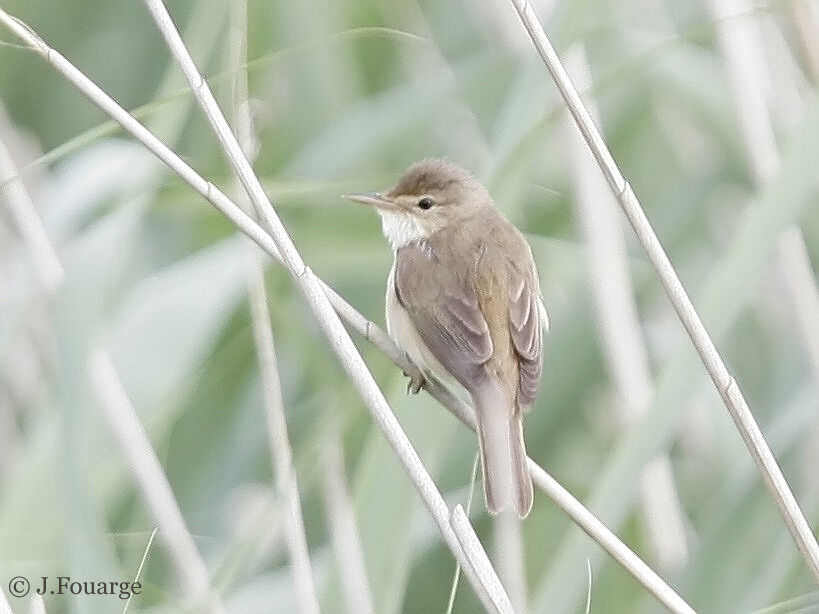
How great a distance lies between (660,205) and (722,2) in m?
0.65

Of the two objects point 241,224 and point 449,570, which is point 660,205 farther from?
point 241,224

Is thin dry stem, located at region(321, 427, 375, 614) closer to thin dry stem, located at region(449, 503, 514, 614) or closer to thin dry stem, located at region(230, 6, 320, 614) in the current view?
thin dry stem, located at region(230, 6, 320, 614)

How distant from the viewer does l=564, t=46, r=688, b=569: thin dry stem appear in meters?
3.22

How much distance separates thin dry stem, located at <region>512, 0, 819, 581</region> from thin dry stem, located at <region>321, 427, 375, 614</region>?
0.66 metres

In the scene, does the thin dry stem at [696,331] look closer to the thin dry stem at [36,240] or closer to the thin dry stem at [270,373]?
the thin dry stem at [270,373]

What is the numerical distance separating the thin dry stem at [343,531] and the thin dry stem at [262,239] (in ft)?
1.11

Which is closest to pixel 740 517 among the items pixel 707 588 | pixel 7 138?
pixel 707 588

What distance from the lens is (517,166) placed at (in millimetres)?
2396

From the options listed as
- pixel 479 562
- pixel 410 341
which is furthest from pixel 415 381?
pixel 479 562

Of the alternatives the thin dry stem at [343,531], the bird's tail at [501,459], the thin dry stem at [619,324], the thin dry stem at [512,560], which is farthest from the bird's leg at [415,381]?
the thin dry stem at [619,324]

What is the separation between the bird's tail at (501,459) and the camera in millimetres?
2297

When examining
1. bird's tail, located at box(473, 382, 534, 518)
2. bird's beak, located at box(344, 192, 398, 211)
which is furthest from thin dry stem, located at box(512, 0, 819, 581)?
bird's beak, located at box(344, 192, 398, 211)

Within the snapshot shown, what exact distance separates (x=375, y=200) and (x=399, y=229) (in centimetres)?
14

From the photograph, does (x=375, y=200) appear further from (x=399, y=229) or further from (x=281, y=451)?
(x=281, y=451)
